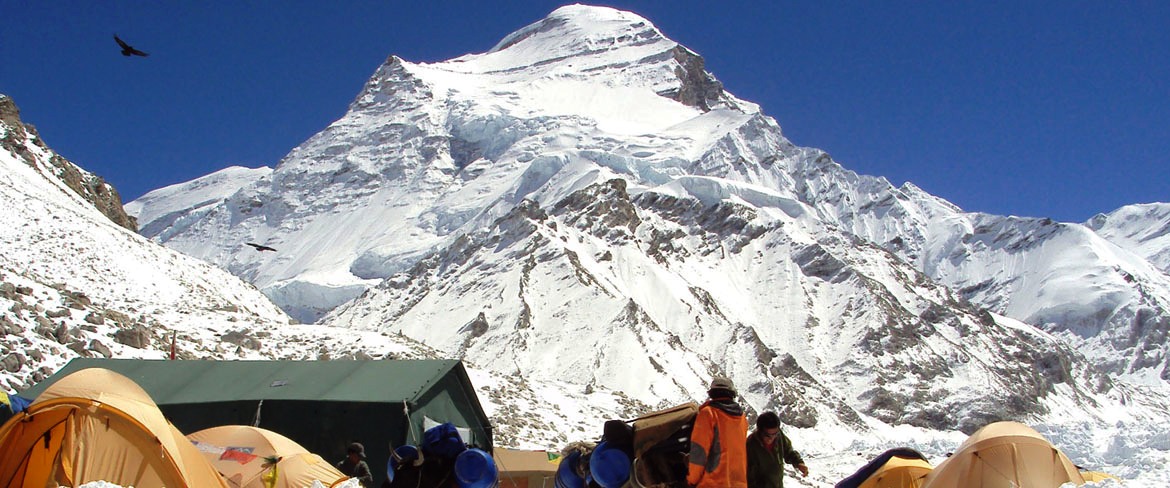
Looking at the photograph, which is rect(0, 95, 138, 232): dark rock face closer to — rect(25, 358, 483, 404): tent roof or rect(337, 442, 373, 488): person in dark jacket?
rect(25, 358, 483, 404): tent roof

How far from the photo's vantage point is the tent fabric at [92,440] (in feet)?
32.4

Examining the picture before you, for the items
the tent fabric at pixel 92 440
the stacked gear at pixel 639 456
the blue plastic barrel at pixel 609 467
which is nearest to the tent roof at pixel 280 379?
the tent fabric at pixel 92 440

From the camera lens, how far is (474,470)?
717 cm

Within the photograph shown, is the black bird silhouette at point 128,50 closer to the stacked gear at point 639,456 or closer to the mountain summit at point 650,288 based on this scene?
the stacked gear at point 639,456

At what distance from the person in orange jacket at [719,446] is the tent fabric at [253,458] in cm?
847

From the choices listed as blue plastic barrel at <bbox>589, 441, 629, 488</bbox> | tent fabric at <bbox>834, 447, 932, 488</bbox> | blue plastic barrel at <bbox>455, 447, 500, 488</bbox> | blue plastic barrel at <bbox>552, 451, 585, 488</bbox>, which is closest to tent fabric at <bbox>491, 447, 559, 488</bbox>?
tent fabric at <bbox>834, 447, 932, 488</bbox>

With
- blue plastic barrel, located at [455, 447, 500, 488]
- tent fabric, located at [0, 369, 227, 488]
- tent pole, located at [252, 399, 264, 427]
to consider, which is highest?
tent pole, located at [252, 399, 264, 427]

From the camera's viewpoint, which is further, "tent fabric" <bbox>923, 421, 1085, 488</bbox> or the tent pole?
the tent pole

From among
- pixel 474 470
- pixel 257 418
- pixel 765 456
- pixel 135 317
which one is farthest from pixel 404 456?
pixel 135 317

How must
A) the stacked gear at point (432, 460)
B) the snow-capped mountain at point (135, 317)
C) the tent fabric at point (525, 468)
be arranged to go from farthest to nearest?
the snow-capped mountain at point (135, 317) < the tent fabric at point (525, 468) < the stacked gear at point (432, 460)

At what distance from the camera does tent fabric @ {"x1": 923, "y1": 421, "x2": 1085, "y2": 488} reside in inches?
382

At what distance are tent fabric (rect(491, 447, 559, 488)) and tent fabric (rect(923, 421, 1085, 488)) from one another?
8.80 metres

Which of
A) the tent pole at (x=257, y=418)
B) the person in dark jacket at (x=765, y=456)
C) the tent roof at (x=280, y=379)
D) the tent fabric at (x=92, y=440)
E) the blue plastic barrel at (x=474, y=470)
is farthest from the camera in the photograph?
the tent roof at (x=280, y=379)

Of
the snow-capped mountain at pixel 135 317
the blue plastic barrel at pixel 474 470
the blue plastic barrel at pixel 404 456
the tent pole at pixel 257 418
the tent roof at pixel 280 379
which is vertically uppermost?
the snow-capped mountain at pixel 135 317
